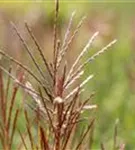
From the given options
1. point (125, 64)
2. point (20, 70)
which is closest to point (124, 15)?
point (125, 64)

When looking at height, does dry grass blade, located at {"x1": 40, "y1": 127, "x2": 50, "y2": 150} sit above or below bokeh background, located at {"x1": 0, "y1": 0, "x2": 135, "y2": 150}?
below

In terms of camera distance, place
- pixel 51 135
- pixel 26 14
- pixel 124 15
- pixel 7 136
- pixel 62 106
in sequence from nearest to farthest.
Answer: pixel 62 106 < pixel 51 135 < pixel 7 136 < pixel 26 14 < pixel 124 15

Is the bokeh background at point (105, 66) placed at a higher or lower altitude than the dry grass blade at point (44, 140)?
higher

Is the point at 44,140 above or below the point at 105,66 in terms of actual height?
below

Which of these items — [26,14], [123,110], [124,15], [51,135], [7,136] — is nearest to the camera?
[51,135]

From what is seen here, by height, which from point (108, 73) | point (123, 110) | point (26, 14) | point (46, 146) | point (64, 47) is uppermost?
point (26, 14)

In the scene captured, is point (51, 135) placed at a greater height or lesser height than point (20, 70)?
lesser

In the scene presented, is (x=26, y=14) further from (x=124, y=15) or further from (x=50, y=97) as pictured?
(x=50, y=97)

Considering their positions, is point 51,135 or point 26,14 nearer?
point 51,135

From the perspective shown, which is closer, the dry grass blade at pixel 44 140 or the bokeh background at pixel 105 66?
the dry grass blade at pixel 44 140

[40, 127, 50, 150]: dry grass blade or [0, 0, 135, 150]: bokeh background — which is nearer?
[40, 127, 50, 150]: dry grass blade

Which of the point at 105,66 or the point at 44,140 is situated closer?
the point at 44,140
